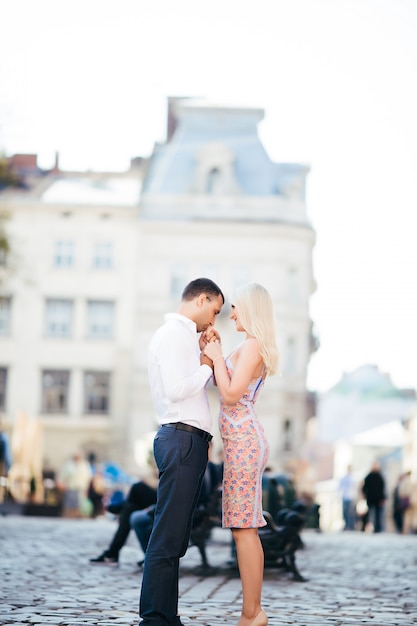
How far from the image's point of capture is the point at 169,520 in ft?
22.5

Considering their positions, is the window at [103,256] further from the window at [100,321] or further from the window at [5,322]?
the window at [5,322]

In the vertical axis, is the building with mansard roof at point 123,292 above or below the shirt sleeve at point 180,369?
above

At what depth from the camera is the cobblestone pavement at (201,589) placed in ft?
27.3

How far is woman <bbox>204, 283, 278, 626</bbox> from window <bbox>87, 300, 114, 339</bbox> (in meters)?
49.4

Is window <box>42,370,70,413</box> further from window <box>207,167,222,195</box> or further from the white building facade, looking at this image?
window <box>207,167,222,195</box>

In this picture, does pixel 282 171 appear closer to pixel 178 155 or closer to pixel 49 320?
pixel 178 155

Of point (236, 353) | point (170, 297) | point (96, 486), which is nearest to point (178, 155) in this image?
point (170, 297)

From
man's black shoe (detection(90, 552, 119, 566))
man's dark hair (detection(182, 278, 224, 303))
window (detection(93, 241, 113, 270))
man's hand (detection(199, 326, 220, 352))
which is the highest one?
window (detection(93, 241, 113, 270))

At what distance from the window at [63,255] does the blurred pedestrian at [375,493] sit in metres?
29.8

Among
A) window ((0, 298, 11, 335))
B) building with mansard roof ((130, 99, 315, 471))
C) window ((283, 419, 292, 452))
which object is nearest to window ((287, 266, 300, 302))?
building with mansard roof ((130, 99, 315, 471))

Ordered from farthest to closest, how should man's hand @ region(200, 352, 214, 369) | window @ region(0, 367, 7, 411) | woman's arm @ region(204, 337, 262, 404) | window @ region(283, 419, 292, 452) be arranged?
1. window @ region(0, 367, 7, 411)
2. window @ region(283, 419, 292, 452)
3. man's hand @ region(200, 352, 214, 369)
4. woman's arm @ region(204, 337, 262, 404)

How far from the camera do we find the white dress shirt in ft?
22.6

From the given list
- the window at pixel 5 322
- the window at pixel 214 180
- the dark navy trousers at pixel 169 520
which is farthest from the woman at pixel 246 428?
the window at pixel 214 180

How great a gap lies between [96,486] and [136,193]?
25243mm
